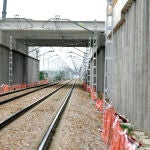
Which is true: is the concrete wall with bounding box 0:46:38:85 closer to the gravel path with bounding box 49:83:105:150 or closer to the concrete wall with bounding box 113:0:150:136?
the concrete wall with bounding box 113:0:150:136

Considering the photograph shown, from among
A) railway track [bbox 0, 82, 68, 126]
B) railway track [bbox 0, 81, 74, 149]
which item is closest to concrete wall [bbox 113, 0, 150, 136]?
railway track [bbox 0, 81, 74, 149]

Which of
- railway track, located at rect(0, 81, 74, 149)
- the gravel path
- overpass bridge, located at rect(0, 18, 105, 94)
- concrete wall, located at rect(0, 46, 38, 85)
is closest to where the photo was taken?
the gravel path

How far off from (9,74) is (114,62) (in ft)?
84.2

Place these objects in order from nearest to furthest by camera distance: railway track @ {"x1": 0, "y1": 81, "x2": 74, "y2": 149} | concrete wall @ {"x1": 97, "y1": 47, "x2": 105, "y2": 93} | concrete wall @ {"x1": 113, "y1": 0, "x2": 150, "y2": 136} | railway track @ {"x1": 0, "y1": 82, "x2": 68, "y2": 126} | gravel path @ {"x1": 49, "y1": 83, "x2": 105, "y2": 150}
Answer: gravel path @ {"x1": 49, "y1": 83, "x2": 105, "y2": 150}, railway track @ {"x1": 0, "y1": 81, "x2": 74, "y2": 149}, concrete wall @ {"x1": 113, "y1": 0, "x2": 150, "y2": 136}, railway track @ {"x1": 0, "y1": 82, "x2": 68, "y2": 126}, concrete wall @ {"x1": 97, "y1": 47, "x2": 105, "y2": 93}

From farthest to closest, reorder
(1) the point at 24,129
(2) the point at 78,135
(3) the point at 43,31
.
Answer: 1. (3) the point at 43,31
2. (1) the point at 24,129
3. (2) the point at 78,135

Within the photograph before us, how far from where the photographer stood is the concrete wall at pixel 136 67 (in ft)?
51.4

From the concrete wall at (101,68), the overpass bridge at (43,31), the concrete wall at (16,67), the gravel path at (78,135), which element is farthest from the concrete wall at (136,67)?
the concrete wall at (16,67)

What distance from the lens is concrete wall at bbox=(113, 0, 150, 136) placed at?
616 inches

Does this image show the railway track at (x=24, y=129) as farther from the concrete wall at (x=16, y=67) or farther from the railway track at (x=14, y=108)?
the concrete wall at (x=16, y=67)

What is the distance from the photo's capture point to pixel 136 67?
57.3 feet

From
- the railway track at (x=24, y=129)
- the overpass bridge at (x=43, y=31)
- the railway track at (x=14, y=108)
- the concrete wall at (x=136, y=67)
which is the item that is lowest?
the railway track at (x=24, y=129)

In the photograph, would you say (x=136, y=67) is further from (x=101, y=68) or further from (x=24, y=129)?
(x=101, y=68)

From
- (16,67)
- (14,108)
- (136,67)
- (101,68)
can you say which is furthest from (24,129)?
(16,67)

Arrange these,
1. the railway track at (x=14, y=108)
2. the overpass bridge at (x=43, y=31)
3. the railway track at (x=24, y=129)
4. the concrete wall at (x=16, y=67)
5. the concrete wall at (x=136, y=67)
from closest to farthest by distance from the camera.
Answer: the railway track at (x=24, y=129) → the concrete wall at (x=136, y=67) → the railway track at (x=14, y=108) → the overpass bridge at (x=43, y=31) → the concrete wall at (x=16, y=67)
